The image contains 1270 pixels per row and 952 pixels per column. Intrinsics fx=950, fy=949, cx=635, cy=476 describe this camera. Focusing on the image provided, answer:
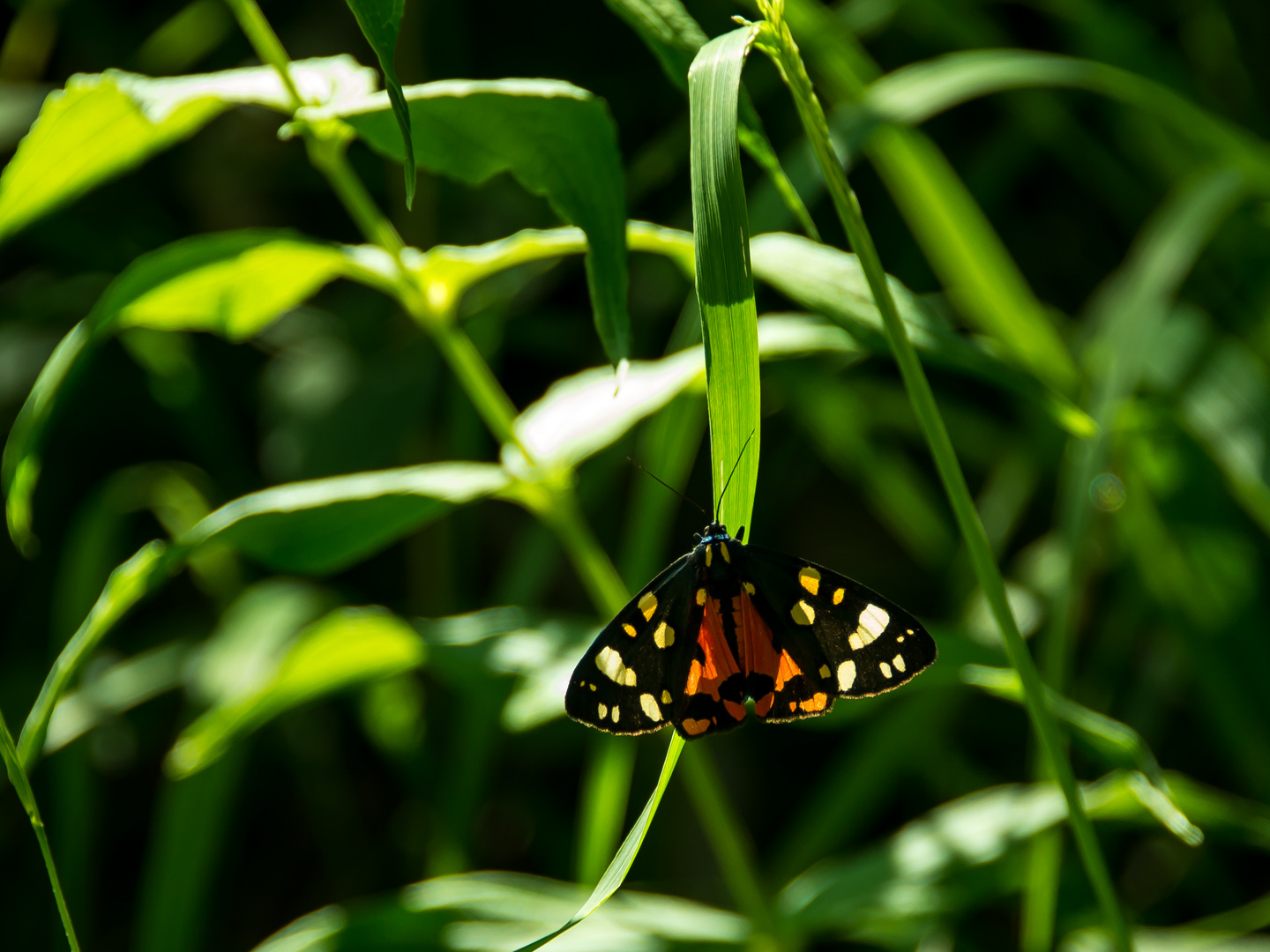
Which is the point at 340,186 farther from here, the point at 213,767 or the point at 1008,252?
the point at 1008,252

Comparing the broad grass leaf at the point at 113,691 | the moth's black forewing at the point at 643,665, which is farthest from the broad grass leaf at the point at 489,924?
the broad grass leaf at the point at 113,691

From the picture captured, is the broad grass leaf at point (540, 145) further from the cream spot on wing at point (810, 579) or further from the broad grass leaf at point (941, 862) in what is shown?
A: the broad grass leaf at point (941, 862)

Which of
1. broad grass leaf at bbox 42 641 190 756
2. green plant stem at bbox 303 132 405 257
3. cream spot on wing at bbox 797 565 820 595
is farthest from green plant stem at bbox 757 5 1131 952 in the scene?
broad grass leaf at bbox 42 641 190 756

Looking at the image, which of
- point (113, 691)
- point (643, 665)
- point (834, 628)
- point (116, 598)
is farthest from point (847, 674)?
point (113, 691)

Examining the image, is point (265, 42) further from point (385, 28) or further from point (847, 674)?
point (847, 674)

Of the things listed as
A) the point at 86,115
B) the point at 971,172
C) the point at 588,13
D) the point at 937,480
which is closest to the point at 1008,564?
the point at 937,480

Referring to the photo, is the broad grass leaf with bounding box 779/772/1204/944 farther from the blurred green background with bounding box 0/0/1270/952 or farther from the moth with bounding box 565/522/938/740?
the moth with bounding box 565/522/938/740
